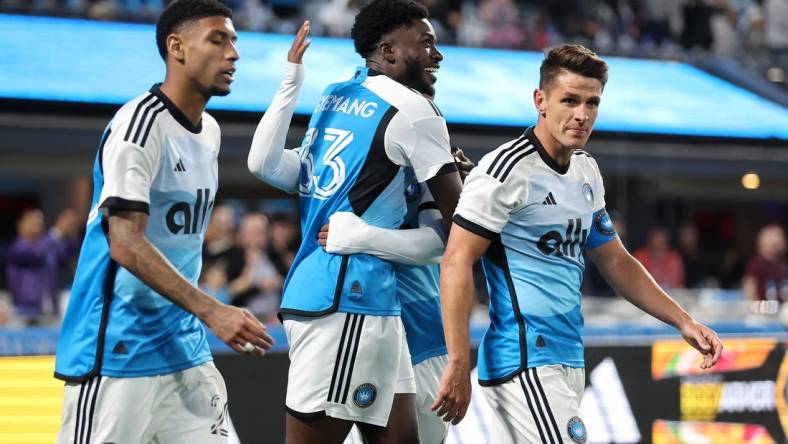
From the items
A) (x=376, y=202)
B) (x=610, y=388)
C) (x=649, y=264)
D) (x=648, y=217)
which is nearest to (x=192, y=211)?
(x=376, y=202)

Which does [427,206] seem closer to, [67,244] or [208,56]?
[208,56]

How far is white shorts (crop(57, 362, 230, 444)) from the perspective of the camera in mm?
4340

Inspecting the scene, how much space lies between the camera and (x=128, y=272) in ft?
14.3

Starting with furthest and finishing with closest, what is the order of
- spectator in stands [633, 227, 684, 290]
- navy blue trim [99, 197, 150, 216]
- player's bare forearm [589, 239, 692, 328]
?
spectator in stands [633, 227, 684, 290] < player's bare forearm [589, 239, 692, 328] < navy blue trim [99, 197, 150, 216]

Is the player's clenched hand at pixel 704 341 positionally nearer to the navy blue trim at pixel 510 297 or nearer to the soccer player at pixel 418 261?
the navy blue trim at pixel 510 297

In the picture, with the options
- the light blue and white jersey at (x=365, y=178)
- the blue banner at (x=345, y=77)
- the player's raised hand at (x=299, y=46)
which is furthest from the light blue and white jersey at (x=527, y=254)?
the blue banner at (x=345, y=77)

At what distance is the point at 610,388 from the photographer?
7.87m

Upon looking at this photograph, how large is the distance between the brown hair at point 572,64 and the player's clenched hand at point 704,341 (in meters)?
0.99

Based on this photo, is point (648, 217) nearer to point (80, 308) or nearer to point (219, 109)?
point (219, 109)

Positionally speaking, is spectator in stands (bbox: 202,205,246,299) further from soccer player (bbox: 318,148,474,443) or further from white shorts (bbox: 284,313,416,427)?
white shorts (bbox: 284,313,416,427)

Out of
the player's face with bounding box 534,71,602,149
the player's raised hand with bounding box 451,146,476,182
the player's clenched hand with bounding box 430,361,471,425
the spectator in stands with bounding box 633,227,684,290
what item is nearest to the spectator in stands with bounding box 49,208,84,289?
the spectator in stands with bounding box 633,227,684,290

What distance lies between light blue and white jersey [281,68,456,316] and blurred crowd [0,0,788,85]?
8.92 metres

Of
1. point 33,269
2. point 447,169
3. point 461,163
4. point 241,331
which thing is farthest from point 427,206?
point 33,269

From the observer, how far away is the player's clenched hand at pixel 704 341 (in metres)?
4.75
